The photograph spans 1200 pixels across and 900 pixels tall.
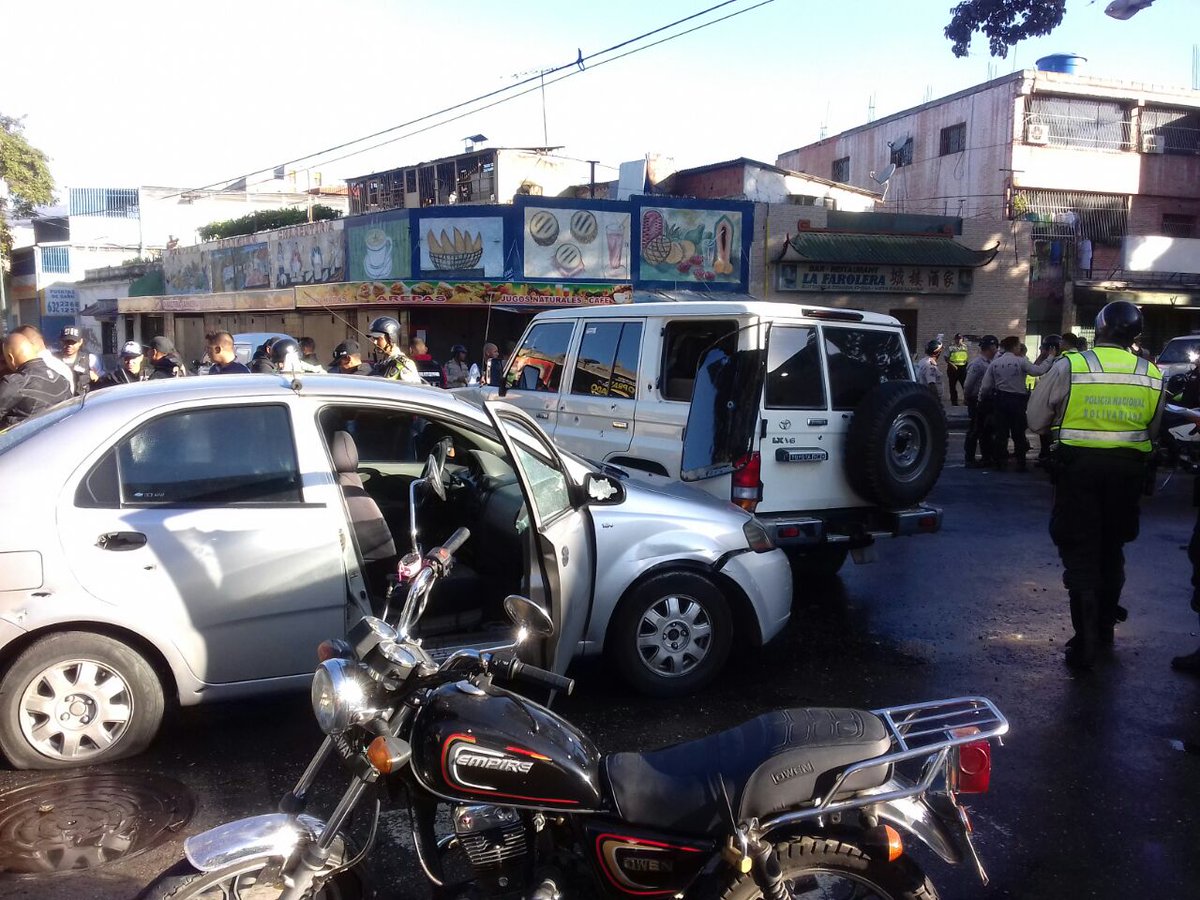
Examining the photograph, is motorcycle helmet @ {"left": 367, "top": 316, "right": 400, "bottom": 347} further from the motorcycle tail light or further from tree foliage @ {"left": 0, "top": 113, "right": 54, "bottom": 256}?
tree foliage @ {"left": 0, "top": 113, "right": 54, "bottom": 256}

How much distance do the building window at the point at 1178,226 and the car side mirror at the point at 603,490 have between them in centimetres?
3070

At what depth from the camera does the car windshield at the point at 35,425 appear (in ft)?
13.3

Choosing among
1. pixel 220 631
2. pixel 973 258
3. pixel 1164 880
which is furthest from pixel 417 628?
pixel 973 258

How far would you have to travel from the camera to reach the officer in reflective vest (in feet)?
17.8

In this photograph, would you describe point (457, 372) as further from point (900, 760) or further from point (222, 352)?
point (900, 760)

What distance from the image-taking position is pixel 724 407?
635 centimetres

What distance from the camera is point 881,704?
5.00m

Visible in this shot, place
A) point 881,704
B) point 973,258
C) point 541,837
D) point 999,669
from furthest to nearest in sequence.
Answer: point 973,258
point 999,669
point 881,704
point 541,837

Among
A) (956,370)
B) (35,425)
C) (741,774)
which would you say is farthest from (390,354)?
(956,370)

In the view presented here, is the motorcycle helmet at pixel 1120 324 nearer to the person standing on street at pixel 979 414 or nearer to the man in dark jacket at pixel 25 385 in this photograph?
the man in dark jacket at pixel 25 385

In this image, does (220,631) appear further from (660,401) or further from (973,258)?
(973,258)

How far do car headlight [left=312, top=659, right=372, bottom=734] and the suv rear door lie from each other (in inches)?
188

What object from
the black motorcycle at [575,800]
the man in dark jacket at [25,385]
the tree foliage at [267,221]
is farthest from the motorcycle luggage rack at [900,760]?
the tree foliage at [267,221]

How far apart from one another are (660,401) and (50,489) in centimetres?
396
